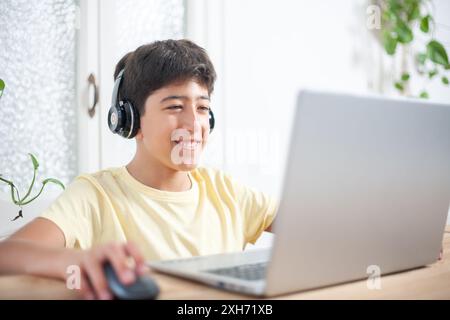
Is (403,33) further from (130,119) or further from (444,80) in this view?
(130,119)

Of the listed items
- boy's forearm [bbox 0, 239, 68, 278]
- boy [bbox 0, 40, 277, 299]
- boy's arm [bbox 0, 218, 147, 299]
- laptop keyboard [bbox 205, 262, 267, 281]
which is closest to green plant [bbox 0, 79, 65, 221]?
boy [bbox 0, 40, 277, 299]

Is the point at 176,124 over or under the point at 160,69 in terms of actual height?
under

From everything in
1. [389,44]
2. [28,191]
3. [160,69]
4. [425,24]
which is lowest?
[28,191]

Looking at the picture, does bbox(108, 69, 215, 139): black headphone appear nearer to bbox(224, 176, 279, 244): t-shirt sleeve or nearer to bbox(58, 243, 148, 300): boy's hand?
bbox(224, 176, 279, 244): t-shirt sleeve

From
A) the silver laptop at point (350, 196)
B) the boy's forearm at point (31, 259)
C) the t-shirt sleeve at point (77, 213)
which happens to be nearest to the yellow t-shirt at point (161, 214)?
the t-shirt sleeve at point (77, 213)

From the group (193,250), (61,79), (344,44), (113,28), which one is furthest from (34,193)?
(344,44)

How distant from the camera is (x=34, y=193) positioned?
1.84 m

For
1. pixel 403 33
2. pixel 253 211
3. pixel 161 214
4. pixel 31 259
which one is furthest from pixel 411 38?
pixel 31 259

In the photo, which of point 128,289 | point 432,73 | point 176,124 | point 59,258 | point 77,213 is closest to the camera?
point 128,289

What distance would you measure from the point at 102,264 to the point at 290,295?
238 mm

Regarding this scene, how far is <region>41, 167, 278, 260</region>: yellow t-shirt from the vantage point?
3.93 ft

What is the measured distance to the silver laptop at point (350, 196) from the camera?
2.14 feet

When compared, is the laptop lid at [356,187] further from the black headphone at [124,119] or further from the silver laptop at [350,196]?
the black headphone at [124,119]

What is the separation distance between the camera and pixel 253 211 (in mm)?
1453
